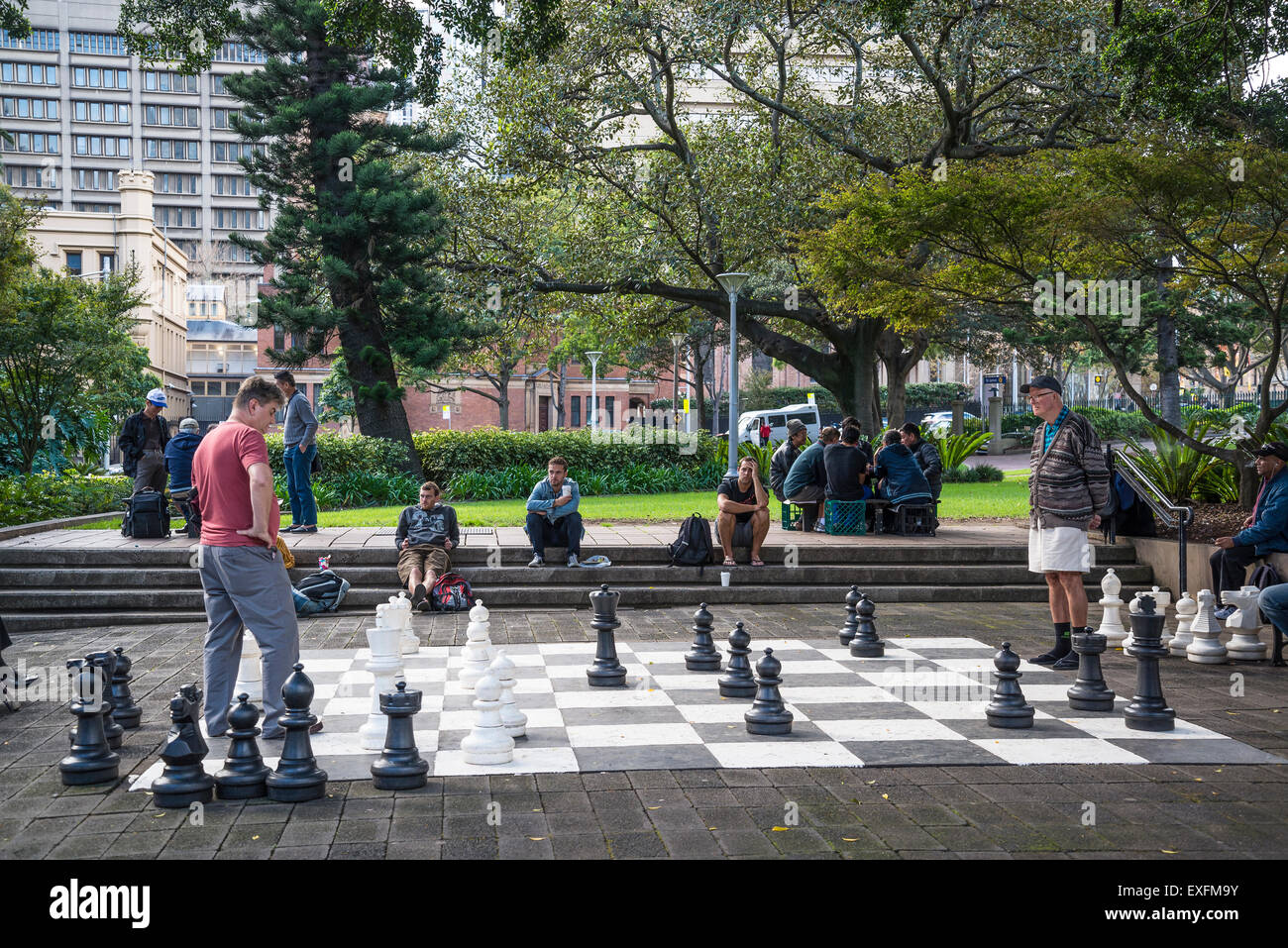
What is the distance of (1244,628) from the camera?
8.03 metres

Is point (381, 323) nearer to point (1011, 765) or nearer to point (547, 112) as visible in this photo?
point (547, 112)

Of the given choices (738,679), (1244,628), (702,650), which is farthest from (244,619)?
(1244,628)

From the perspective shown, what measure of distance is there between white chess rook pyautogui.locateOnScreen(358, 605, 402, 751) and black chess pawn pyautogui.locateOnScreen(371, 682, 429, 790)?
1.90ft

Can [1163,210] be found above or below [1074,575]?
above

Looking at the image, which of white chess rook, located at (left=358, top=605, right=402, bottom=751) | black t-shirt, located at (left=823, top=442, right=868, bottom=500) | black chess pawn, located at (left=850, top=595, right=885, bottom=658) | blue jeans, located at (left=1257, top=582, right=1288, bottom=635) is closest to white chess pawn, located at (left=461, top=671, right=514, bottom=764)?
white chess rook, located at (left=358, top=605, right=402, bottom=751)

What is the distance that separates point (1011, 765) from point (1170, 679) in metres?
2.80

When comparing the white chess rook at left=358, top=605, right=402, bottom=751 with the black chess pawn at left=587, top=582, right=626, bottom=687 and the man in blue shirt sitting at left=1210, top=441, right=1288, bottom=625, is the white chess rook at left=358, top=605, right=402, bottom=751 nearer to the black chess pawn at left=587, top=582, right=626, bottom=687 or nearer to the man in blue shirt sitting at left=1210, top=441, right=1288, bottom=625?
the black chess pawn at left=587, top=582, right=626, bottom=687

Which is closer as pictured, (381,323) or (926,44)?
(926,44)

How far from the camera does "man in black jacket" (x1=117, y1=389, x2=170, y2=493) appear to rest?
513 inches

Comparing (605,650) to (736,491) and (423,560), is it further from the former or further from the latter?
(736,491)

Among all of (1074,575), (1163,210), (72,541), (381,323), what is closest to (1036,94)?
(1163,210)

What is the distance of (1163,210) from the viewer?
11.3 metres

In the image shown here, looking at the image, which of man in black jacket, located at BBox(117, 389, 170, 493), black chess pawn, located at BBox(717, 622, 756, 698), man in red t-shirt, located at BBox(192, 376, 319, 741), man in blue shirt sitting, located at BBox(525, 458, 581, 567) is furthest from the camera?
man in black jacket, located at BBox(117, 389, 170, 493)

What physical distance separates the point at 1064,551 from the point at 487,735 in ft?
14.0
